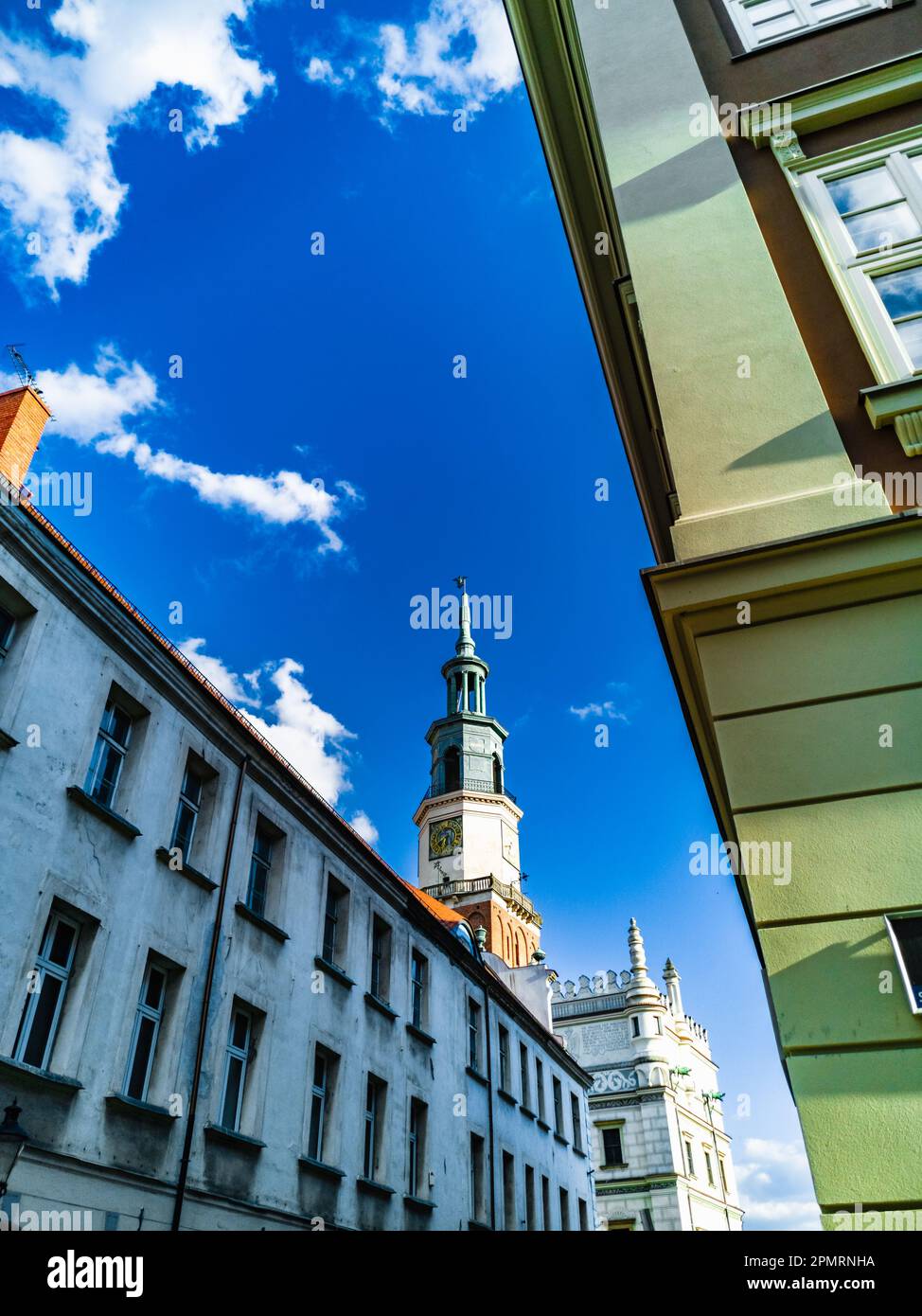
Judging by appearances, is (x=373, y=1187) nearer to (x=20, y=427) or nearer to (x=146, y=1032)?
(x=146, y=1032)

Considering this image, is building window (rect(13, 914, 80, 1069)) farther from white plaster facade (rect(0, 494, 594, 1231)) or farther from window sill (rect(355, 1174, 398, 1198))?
window sill (rect(355, 1174, 398, 1198))

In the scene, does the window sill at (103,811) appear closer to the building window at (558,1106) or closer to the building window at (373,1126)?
the building window at (373,1126)

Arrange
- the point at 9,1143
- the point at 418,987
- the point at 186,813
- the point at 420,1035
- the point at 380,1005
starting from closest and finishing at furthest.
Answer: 1. the point at 9,1143
2. the point at 186,813
3. the point at 380,1005
4. the point at 420,1035
5. the point at 418,987

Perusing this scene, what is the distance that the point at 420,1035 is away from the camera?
801 inches

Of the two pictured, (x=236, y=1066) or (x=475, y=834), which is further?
(x=475, y=834)

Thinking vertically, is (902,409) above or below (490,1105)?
below

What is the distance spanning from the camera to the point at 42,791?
11.1 m

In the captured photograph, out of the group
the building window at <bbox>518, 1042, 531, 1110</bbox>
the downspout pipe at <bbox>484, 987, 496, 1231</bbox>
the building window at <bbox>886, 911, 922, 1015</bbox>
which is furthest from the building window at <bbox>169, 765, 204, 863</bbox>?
the building window at <bbox>518, 1042, 531, 1110</bbox>

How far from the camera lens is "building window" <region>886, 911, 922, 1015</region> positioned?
4.11 metres

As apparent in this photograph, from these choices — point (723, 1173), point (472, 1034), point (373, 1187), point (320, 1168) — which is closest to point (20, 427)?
point (320, 1168)

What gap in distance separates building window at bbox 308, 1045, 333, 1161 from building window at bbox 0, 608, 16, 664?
29.9ft

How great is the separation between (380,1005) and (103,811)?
29.4 feet

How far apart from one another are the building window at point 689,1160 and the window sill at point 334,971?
1512 inches
